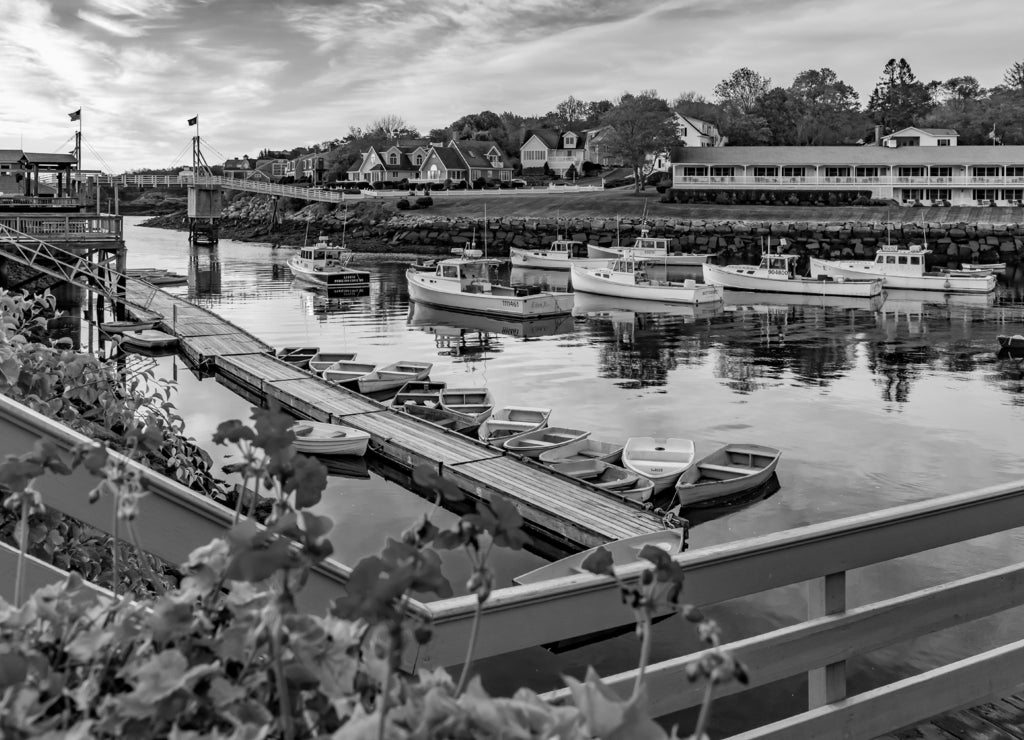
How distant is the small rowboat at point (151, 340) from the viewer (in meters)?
28.8

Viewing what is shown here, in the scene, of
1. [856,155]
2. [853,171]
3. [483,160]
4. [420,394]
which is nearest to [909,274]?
[420,394]

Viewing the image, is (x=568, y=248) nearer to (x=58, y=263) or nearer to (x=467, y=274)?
(x=467, y=274)

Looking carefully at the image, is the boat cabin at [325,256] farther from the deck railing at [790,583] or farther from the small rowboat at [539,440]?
the deck railing at [790,583]

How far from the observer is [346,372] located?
2391cm

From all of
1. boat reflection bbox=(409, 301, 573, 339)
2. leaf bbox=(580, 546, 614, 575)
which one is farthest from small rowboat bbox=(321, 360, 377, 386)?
leaf bbox=(580, 546, 614, 575)

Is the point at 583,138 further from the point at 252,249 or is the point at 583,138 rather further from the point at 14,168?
the point at 14,168

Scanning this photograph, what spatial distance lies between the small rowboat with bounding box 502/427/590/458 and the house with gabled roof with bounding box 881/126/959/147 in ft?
283

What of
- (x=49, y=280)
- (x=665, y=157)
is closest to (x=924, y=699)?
(x=49, y=280)

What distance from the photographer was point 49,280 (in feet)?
132

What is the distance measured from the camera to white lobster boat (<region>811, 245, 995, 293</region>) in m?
47.5

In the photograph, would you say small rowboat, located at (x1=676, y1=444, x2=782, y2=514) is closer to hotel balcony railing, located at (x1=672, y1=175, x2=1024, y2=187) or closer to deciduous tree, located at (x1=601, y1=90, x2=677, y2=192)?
hotel balcony railing, located at (x1=672, y1=175, x2=1024, y2=187)

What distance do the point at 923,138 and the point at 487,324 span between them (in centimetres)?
6975

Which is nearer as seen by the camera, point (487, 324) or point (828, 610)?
point (828, 610)

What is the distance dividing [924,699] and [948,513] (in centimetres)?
58
